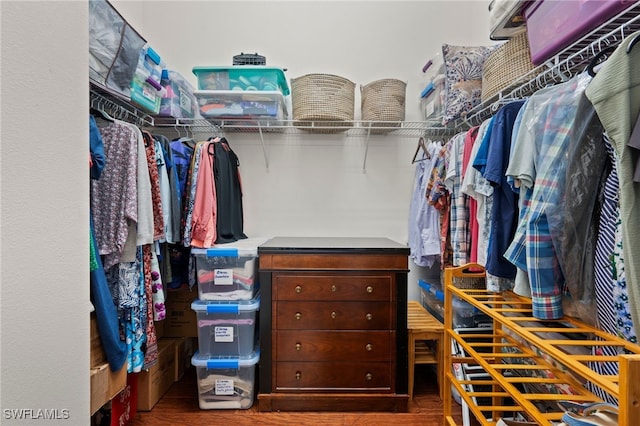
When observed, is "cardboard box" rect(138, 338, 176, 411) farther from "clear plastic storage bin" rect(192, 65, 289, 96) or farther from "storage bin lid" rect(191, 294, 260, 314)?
"clear plastic storage bin" rect(192, 65, 289, 96)

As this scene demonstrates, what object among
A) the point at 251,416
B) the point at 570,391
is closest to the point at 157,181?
the point at 251,416

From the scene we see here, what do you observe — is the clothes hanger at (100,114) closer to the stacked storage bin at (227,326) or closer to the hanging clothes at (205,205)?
the hanging clothes at (205,205)

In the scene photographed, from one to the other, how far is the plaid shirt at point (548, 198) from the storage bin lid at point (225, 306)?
136 centimetres

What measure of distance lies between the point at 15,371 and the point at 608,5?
1793 mm

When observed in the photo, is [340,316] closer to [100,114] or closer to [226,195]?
[226,195]

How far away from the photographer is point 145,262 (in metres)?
1.57

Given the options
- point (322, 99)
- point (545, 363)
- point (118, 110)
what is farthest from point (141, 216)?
point (545, 363)

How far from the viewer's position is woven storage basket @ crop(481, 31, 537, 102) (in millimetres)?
1415

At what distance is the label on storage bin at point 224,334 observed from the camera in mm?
1800

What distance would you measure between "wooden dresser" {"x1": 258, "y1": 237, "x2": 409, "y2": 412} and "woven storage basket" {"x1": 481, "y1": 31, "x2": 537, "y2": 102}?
95 cm

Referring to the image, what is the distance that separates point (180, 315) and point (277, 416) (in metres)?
1.01

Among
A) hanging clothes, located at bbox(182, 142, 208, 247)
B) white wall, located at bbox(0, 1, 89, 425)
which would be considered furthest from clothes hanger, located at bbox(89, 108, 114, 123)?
white wall, located at bbox(0, 1, 89, 425)

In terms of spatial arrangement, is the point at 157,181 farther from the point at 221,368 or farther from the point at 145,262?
the point at 221,368

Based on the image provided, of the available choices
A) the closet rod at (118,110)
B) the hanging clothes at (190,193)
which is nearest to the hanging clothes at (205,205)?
the hanging clothes at (190,193)
